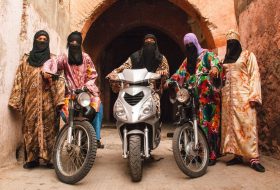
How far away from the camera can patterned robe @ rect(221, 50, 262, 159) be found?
4.04 metres

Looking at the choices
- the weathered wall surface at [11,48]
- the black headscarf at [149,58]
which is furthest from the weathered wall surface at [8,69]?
the black headscarf at [149,58]

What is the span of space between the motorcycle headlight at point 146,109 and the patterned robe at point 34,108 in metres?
1.07

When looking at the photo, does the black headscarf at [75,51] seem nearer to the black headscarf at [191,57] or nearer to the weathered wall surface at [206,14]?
the black headscarf at [191,57]

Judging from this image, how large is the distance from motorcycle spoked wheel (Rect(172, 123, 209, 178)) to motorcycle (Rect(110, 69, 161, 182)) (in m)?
0.29

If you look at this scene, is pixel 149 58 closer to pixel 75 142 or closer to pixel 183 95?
pixel 183 95

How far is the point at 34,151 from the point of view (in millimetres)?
4047

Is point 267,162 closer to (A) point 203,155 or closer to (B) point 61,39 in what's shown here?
(A) point 203,155

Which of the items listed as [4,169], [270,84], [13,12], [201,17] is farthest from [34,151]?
[201,17]

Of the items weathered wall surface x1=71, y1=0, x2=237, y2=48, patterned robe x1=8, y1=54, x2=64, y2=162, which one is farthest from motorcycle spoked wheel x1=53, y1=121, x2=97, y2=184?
weathered wall surface x1=71, y1=0, x2=237, y2=48

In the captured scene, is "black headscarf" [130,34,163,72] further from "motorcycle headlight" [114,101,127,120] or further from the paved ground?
the paved ground

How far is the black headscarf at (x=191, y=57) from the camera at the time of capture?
4.33 meters

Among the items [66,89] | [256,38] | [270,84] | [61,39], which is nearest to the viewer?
[66,89]

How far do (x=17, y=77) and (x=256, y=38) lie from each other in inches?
130

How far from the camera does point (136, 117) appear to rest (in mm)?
3547
